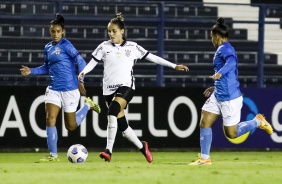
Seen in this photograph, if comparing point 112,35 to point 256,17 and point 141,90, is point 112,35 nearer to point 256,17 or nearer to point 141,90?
point 141,90

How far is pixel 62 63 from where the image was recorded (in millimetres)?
14750

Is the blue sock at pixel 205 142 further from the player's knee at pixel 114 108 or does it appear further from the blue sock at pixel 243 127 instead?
the player's knee at pixel 114 108

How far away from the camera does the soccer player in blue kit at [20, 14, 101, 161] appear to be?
14.6 metres

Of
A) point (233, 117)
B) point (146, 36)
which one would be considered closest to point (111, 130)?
point (233, 117)

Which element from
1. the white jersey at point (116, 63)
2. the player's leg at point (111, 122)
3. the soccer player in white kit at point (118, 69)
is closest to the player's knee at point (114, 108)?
the player's leg at point (111, 122)

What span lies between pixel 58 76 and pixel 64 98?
36 cm

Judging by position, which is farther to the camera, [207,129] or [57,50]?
Answer: [57,50]

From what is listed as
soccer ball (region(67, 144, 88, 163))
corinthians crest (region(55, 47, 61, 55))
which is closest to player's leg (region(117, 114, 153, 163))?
soccer ball (region(67, 144, 88, 163))

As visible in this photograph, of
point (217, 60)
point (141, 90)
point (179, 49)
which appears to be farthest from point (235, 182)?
point (179, 49)

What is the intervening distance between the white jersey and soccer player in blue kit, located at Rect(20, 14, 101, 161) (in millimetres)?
773

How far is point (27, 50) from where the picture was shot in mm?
18906

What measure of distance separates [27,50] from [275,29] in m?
4.99

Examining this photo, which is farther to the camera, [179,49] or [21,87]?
[179,49]

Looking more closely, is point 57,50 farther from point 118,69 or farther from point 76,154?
point 76,154
